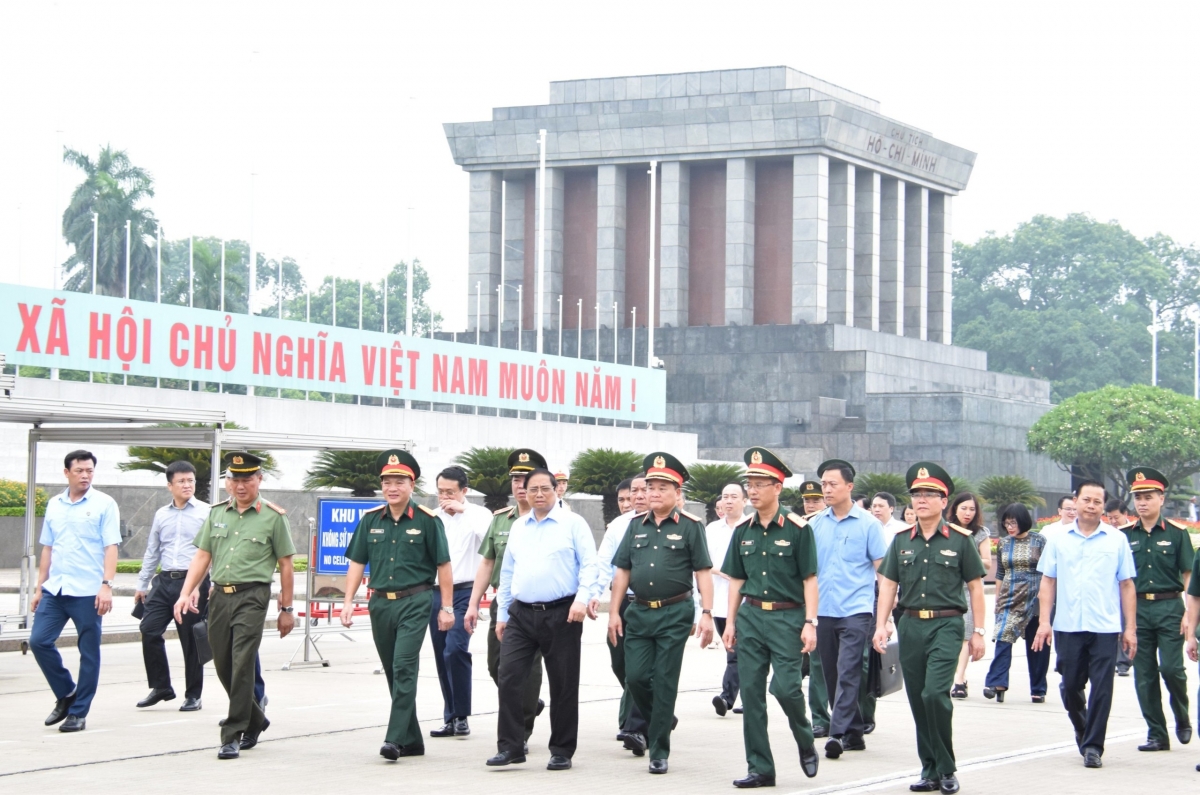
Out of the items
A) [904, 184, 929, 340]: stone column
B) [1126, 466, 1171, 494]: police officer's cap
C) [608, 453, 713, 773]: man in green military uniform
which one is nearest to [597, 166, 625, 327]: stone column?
[904, 184, 929, 340]: stone column

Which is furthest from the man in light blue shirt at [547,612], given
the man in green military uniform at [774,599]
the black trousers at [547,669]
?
the man in green military uniform at [774,599]

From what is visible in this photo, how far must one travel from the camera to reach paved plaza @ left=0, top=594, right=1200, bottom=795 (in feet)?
30.2

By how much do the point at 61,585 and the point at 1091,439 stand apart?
40.7m

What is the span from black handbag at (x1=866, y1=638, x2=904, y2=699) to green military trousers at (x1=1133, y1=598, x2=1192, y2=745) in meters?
1.44

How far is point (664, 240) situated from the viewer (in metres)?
54.5

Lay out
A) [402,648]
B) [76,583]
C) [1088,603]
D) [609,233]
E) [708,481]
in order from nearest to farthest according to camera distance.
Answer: [402,648], [1088,603], [76,583], [708,481], [609,233]

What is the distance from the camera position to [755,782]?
9039 mm

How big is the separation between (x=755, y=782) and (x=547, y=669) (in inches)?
58.0

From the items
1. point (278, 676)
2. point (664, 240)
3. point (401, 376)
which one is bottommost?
point (278, 676)

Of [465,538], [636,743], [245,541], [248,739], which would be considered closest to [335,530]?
[465,538]

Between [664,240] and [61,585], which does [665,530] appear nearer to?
[61,585]

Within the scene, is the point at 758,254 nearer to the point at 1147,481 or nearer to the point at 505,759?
the point at 1147,481

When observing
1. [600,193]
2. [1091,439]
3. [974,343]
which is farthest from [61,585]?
[974,343]

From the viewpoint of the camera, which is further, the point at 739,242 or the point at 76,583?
the point at 739,242
